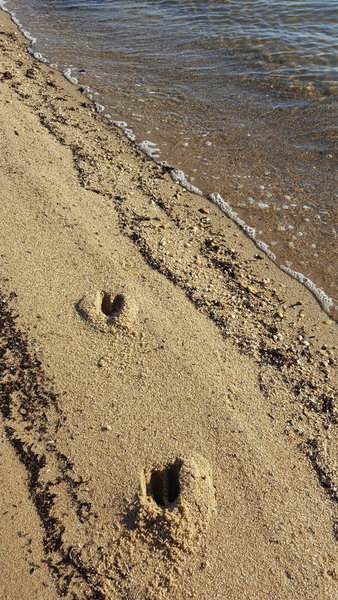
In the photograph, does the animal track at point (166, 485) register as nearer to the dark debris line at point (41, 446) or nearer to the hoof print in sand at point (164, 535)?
the hoof print in sand at point (164, 535)

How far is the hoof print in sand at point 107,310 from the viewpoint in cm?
324

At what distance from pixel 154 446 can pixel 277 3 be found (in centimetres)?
1147

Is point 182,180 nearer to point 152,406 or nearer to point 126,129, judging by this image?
point 126,129

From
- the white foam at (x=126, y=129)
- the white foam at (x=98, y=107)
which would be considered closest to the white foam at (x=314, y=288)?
the white foam at (x=126, y=129)

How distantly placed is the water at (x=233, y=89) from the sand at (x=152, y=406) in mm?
885

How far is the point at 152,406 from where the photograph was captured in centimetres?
286

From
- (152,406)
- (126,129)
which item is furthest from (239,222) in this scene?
(152,406)

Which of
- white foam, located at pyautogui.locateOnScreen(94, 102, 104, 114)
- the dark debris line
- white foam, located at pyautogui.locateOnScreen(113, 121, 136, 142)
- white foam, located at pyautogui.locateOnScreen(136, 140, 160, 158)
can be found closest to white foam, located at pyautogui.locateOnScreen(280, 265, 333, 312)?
white foam, located at pyautogui.locateOnScreen(136, 140, 160, 158)

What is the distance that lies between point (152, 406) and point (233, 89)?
631 centimetres

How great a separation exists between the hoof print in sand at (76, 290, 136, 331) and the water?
1.97 metres

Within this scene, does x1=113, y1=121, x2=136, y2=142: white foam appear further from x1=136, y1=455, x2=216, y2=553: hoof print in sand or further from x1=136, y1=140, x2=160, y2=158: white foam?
x1=136, y1=455, x2=216, y2=553: hoof print in sand

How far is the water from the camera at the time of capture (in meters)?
5.13

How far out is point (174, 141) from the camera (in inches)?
239

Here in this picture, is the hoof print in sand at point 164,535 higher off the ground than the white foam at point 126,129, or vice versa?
the white foam at point 126,129
